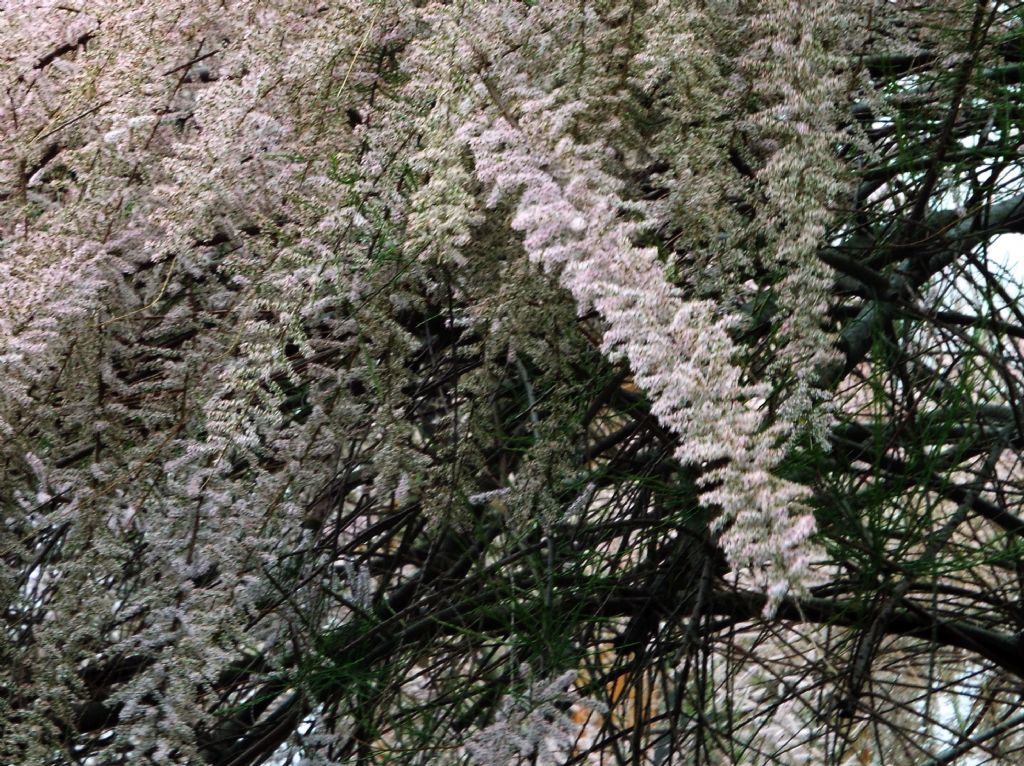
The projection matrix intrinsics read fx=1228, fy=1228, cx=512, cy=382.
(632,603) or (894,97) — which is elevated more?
(894,97)

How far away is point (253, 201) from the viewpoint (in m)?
1.17

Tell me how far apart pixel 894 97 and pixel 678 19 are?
456 millimetres

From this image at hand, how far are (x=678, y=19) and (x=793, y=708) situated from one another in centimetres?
144

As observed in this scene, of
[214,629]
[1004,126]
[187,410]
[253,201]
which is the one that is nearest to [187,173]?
[253,201]

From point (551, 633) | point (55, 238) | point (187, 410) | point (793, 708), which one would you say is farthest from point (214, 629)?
point (793, 708)

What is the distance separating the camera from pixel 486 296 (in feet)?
4.00

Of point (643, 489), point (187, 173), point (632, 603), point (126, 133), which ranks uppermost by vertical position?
point (126, 133)

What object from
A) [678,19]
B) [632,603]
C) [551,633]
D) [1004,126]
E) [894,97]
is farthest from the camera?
[632,603]

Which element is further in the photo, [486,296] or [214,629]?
[486,296]

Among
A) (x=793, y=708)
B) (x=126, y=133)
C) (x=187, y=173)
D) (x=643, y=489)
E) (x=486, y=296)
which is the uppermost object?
(x=126, y=133)

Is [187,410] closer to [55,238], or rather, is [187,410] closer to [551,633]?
[55,238]

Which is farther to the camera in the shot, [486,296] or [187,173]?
[486,296]

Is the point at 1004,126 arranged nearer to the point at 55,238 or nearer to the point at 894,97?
the point at 894,97

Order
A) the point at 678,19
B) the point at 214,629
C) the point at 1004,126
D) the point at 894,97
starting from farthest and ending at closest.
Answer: the point at 1004,126, the point at 894,97, the point at 214,629, the point at 678,19
